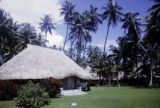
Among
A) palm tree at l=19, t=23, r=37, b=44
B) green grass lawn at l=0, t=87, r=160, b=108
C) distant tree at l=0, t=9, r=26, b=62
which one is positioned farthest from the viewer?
palm tree at l=19, t=23, r=37, b=44

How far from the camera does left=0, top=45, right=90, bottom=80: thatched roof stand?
2661 centimetres

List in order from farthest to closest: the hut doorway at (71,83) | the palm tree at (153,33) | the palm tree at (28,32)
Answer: the palm tree at (28,32), the palm tree at (153,33), the hut doorway at (71,83)

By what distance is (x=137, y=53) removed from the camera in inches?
2042

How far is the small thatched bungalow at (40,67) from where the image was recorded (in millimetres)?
26600

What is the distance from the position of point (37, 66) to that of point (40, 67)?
1.19ft

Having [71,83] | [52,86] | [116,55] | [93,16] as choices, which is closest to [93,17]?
[93,16]

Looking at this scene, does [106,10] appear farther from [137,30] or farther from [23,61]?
[23,61]

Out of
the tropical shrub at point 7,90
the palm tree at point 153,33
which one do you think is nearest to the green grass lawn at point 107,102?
the tropical shrub at point 7,90

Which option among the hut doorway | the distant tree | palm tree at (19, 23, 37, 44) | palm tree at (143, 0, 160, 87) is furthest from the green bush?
palm tree at (19, 23, 37, 44)

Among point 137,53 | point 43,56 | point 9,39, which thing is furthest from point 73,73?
point 137,53

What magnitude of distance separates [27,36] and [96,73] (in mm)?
17731

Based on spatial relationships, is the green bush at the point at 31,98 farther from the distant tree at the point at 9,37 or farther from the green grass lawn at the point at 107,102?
the distant tree at the point at 9,37

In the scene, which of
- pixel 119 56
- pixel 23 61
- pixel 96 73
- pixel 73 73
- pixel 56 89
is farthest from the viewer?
pixel 96 73

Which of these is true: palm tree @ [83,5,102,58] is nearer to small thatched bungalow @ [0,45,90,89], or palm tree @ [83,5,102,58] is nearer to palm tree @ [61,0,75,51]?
palm tree @ [61,0,75,51]
